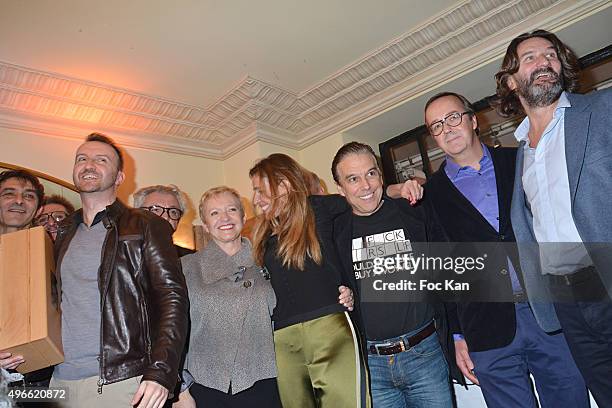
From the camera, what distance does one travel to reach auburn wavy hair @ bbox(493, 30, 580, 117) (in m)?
1.83

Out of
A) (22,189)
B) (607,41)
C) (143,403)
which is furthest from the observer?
(607,41)

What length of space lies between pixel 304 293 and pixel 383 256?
1.24 feet

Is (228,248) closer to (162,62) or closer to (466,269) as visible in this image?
(466,269)

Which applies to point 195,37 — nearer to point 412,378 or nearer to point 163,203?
point 163,203

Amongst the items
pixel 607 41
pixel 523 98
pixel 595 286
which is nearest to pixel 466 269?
pixel 595 286

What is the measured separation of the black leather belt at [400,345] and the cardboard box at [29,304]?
1.15 m

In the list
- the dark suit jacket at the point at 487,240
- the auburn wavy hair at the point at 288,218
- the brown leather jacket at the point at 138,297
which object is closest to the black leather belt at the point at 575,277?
the dark suit jacket at the point at 487,240

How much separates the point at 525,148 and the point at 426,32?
6.88ft

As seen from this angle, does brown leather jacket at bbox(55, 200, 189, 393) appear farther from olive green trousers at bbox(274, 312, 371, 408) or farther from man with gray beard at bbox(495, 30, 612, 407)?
man with gray beard at bbox(495, 30, 612, 407)

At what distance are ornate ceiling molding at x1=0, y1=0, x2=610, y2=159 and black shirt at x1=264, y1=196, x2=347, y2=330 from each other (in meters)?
2.40

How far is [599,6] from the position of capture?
3.18 m

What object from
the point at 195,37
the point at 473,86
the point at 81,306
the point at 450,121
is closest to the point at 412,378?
the point at 450,121

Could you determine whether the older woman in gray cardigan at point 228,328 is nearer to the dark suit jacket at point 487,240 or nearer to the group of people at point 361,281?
the group of people at point 361,281

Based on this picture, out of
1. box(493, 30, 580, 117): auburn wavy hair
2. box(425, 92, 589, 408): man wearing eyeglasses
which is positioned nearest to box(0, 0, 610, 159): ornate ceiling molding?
box(493, 30, 580, 117): auburn wavy hair
